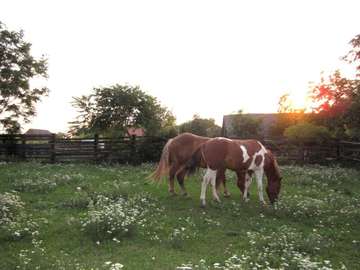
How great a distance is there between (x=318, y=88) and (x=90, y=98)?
55.8 ft

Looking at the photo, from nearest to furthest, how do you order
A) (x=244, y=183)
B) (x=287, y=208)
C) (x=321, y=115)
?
(x=287, y=208) → (x=244, y=183) → (x=321, y=115)

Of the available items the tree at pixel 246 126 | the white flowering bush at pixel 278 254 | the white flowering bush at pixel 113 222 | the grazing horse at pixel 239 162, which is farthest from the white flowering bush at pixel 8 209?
the tree at pixel 246 126

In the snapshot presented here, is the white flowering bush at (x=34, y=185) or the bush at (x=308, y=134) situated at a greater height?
the bush at (x=308, y=134)

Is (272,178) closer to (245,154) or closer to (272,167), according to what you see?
(272,167)

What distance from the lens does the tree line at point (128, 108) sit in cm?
2327

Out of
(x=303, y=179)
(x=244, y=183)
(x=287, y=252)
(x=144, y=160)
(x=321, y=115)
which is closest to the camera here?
(x=287, y=252)

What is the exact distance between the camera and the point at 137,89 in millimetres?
30688

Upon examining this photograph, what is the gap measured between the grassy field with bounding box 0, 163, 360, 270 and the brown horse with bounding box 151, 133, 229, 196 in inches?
25.5

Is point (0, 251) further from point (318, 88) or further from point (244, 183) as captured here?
point (318, 88)

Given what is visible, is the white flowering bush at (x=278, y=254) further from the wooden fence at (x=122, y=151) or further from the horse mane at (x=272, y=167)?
the wooden fence at (x=122, y=151)

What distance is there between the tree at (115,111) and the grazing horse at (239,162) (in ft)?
57.9

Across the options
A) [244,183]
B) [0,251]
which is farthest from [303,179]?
[0,251]

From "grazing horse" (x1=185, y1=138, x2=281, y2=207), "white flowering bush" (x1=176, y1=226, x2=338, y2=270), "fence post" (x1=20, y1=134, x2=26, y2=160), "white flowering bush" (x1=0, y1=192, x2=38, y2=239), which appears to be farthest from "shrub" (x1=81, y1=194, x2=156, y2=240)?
"fence post" (x1=20, y1=134, x2=26, y2=160)

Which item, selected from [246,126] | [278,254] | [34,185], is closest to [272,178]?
[278,254]
